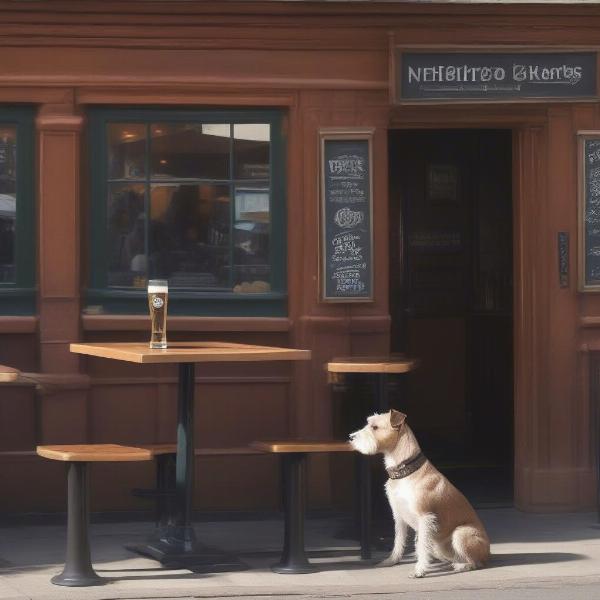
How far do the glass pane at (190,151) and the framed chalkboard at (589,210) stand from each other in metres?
2.45

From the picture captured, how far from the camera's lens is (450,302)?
13633mm

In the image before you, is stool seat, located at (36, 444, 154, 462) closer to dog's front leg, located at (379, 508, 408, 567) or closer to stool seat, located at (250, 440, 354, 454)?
stool seat, located at (250, 440, 354, 454)

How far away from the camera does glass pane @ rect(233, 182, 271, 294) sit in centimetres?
1098

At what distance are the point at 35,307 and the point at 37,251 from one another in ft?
1.23

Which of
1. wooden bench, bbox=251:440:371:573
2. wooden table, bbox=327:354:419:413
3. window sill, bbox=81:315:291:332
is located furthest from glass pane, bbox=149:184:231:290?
wooden bench, bbox=251:440:371:573

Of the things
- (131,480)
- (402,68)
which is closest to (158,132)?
(402,68)

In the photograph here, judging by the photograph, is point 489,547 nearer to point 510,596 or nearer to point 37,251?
point 510,596

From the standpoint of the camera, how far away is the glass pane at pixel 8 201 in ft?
35.2

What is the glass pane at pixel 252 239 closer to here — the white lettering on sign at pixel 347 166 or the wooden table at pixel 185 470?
the white lettering on sign at pixel 347 166

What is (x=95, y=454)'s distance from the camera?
8602mm

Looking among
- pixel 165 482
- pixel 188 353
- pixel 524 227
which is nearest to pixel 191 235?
pixel 165 482

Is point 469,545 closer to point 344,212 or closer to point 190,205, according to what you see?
point 344,212

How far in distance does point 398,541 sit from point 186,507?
1.24 metres

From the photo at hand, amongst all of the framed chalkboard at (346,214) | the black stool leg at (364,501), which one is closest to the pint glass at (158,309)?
the black stool leg at (364,501)
